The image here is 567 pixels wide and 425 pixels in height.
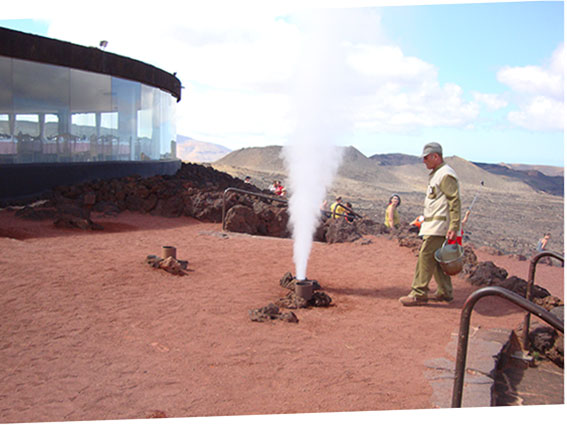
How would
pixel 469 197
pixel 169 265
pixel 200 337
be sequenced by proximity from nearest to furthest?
pixel 200 337 < pixel 169 265 < pixel 469 197

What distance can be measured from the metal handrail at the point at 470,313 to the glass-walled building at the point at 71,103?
508 inches

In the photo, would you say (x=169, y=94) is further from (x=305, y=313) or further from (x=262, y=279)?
(x=305, y=313)

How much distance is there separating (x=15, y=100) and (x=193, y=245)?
766 centimetres

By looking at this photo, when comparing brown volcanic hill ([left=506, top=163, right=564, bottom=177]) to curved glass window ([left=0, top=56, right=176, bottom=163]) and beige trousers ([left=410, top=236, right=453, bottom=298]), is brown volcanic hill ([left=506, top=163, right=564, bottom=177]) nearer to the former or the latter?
curved glass window ([left=0, top=56, right=176, bottom=163])

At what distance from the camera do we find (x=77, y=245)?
27.8 feet

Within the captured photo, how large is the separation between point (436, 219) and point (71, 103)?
1260 centimetres

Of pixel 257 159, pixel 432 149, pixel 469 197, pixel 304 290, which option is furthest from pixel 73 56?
pixel 257 159

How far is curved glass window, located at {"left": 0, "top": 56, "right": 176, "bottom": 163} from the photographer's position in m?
13.3

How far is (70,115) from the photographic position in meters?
15.0

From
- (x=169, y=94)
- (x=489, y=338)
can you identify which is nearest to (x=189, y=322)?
(x=489, y=338)

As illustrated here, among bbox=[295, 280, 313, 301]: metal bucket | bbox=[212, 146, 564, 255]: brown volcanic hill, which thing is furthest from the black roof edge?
bbox=[295, 280, 313, 301]: metal bucket

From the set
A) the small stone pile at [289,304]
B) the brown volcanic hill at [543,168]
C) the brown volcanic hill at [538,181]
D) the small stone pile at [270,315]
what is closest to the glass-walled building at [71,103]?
the small stone pile at [289,304]

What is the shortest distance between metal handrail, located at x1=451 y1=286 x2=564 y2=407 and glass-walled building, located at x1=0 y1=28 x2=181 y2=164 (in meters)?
12.9

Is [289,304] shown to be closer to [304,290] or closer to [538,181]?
[304,290]
